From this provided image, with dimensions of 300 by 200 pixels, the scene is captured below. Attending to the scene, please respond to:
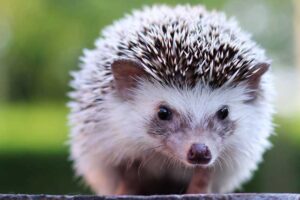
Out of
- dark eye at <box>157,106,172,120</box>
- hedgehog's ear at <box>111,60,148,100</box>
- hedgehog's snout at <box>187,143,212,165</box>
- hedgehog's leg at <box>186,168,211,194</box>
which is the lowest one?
hedgehog's leg at <box>186,168,211,194</box>

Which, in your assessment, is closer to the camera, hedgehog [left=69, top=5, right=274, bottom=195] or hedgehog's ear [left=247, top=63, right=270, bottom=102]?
hedgehog [left=69, top=5, right=274, bottom=195]

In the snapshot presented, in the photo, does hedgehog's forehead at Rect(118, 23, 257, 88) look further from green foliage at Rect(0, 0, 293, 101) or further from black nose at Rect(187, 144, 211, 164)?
green foliage at Rect(0, 0, 293, 101)

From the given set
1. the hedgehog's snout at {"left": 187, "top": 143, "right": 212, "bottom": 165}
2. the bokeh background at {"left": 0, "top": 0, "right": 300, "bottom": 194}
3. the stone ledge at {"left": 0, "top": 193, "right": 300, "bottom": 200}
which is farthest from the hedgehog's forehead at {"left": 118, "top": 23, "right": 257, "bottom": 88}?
the bokeh background at {"left": 0, "top": 0, "right": 300, "bottom": 194}

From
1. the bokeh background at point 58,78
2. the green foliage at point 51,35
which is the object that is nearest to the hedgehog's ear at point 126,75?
the bokeh background at point 58,78

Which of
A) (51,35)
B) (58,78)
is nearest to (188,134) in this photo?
(51,35)

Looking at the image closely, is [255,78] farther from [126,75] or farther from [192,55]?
[126,75]

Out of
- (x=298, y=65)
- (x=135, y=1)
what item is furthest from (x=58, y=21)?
(x=298, y=65)

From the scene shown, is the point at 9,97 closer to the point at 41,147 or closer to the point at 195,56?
the point at 41,147
